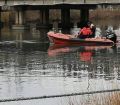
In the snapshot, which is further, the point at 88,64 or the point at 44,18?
the point at 44,18

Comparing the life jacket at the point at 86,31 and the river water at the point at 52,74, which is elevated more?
the life jacket at the point at 86,31

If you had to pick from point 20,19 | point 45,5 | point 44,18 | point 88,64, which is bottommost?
point 88,64

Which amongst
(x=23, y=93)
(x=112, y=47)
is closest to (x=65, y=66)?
(x=23, y=93)

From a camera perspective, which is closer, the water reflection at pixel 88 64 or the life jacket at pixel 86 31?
the water reflection at pixel 88 64

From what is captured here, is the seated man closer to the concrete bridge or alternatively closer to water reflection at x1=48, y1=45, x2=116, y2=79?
water reflection at x1=48, y1=45, x2=116, y2=79

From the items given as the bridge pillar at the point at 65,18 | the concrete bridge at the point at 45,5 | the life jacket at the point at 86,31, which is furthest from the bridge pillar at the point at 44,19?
the life jacket at the point at 86,31

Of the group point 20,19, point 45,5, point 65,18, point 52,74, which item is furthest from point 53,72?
point 65,18

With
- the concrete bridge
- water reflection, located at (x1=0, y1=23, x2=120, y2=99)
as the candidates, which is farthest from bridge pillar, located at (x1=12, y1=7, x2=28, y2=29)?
water reflection, located at (x1=0, y1=23, x2=120, y2=99)

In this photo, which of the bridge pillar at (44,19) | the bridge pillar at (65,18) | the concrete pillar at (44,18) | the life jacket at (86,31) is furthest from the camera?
the bridge pillar at (65,18)

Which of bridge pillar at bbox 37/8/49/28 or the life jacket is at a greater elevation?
bridge pillar at bbox 37/8/49/28

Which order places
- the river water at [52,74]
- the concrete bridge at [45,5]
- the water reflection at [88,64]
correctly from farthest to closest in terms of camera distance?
the concrete bridge at [45,5] < the water reflection at [88,64] < the river water at [52,74]

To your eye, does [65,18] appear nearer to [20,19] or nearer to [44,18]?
[44,18]

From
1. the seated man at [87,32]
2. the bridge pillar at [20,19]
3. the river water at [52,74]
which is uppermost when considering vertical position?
the bridge pillar at [20,19]

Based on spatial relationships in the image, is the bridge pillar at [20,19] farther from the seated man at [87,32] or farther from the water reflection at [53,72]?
the water reflection at [53,72]
